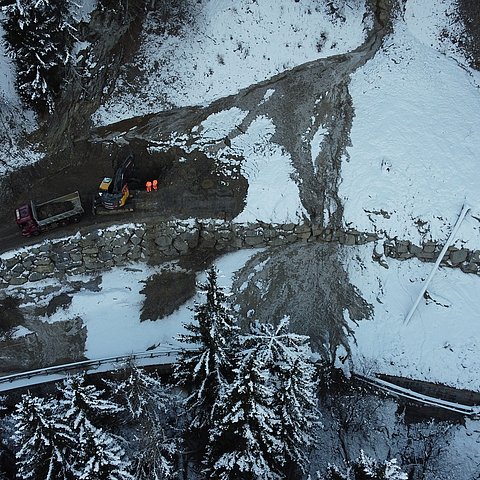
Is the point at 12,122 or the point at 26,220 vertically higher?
the point at 12,122

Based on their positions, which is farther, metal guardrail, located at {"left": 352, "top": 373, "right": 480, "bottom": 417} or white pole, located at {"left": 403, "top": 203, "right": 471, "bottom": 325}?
Result: white pole, located at {"left": 403, "top": 203, "right": 471, "bottom": 325}

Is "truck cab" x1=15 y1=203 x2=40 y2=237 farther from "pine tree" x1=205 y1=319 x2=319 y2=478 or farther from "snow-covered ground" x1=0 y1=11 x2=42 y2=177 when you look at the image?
"pine tree" x1=205 y1=319 x2=319 y2=478

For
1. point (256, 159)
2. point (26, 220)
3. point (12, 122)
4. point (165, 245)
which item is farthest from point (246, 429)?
point (12, 122)

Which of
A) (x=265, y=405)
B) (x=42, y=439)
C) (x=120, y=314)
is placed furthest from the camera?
(x=120, y=314)

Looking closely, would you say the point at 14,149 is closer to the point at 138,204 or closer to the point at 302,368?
the point at 138,204

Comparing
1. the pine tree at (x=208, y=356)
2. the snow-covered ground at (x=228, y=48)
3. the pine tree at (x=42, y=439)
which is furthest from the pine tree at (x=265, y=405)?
the snow-covered ground at (x=228, y=48)

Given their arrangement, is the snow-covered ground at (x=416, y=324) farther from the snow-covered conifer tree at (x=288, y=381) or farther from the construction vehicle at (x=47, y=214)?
the construction vehicle at (x=47, y=214)

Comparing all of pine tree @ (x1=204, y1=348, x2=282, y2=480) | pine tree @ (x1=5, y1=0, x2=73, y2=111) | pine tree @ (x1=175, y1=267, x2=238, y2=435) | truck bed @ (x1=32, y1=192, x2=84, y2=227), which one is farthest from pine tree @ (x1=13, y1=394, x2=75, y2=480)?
pine tree @ (x1=5, y1=0, x2=73, y2=111)

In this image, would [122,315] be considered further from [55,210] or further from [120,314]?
[55,210]
